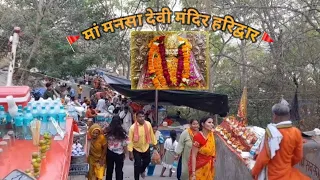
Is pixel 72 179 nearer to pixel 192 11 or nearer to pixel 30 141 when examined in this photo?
pixel 30 141

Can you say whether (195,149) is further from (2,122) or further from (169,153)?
(169,153)

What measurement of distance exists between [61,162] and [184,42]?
854 cm

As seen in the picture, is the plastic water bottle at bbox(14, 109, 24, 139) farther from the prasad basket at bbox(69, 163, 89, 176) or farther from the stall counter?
the prasad basket at bbox(69, 163, 89, 176)

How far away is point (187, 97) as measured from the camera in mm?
15609

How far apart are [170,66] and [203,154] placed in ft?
20.4

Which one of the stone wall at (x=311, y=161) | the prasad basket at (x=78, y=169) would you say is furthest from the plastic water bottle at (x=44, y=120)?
the stone wall at (x=311, y=161)

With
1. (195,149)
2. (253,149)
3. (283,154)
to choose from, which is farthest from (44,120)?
(253,149)

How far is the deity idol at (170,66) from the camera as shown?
1270cm

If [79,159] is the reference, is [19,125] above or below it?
above

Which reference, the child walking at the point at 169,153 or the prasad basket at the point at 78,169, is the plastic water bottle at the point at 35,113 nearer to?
the prasad basket at the point at 78,169

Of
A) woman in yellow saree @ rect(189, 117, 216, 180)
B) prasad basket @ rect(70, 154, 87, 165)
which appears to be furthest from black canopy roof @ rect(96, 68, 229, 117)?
woman in yellow saree @ rect(189, 117, 216, 180)

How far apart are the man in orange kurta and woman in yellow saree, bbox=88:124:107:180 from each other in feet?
10.6

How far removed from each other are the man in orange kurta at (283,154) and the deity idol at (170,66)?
25.0 ft

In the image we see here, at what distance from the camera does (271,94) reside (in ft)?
54.1
